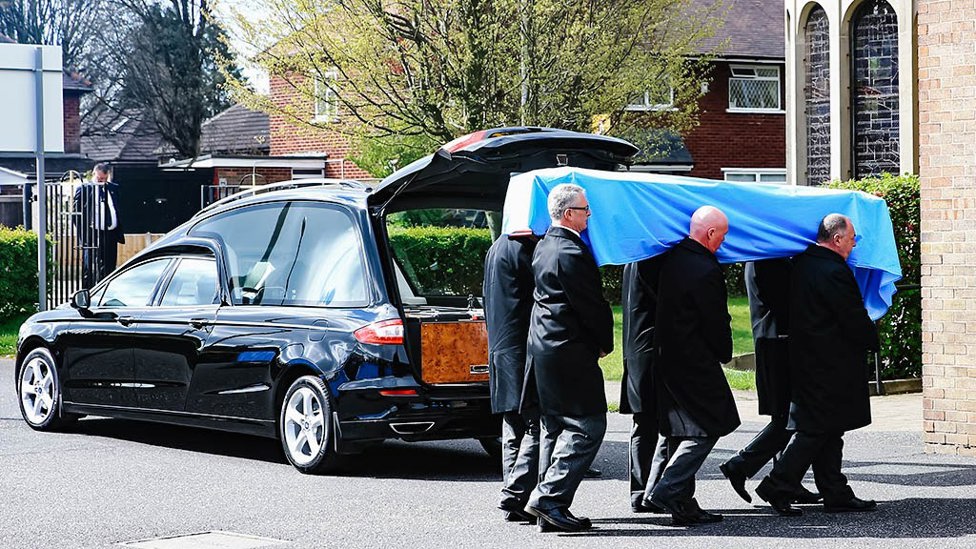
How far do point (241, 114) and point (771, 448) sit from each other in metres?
46.6

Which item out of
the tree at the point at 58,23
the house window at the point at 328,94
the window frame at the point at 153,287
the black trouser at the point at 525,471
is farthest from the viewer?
the tree at the point at 58,23

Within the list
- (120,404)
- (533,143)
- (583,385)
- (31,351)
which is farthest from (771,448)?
(31,351)

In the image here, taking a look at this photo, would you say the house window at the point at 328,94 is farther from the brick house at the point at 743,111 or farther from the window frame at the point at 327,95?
the brick house at the point at 743,111

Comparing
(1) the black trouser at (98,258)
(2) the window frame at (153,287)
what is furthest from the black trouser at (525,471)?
(1) the black trouser at (98,258)

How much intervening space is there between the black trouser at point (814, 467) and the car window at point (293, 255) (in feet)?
9.81

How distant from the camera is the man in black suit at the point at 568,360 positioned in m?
8.30

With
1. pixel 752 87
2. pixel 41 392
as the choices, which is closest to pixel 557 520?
pixel 41 392

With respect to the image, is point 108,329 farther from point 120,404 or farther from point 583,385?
point 583,385

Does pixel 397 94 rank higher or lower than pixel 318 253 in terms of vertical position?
higher

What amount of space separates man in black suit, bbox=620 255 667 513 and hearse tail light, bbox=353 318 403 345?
1719mm

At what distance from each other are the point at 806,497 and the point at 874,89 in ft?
46.2

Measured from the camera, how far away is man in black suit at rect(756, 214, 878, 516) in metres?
8.97

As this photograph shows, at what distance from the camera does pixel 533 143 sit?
10.2 metres

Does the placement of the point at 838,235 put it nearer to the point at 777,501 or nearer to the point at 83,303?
the point at 777,501
